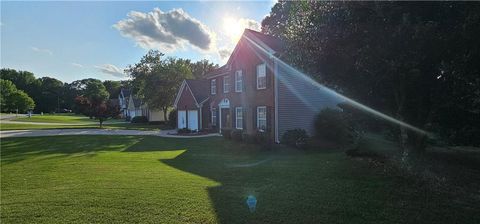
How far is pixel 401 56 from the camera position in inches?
223

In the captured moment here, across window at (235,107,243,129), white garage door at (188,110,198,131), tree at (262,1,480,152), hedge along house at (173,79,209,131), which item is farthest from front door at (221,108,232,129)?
tree at (262,1,480,152)

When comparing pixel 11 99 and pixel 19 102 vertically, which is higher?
pixel 11 99

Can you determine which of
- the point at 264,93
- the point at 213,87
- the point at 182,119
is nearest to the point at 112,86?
the point at 182,119

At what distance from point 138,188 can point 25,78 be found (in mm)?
114750

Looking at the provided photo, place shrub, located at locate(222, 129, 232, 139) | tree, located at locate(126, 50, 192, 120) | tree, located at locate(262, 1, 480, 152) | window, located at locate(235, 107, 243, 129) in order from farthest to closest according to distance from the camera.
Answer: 1. tree, located at locate(126, 50, 192, 120)
2. window, located at locate(235, 107, 243, 129)
3. shrub, located at locate(222, 129, 232, 139)
4. tree, located at locate(262, 1, 480, 152)

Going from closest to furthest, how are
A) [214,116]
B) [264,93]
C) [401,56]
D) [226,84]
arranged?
[401,56]
[264,93]
[226,84]
[214,116]

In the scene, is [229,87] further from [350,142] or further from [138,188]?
[138,188]

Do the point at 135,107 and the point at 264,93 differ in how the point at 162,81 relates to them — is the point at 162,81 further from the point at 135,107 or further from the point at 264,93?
the point at 264,93

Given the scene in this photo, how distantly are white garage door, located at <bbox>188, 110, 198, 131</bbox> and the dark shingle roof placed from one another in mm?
1339

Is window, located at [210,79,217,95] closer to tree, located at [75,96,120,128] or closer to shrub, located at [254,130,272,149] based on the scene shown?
shrub, located at [254,130,272,149]

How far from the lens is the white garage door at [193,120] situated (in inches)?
1105

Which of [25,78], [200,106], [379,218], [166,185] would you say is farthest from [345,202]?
[25,78]

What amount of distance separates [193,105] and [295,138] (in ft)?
46.7

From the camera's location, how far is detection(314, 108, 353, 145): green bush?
16938mm
